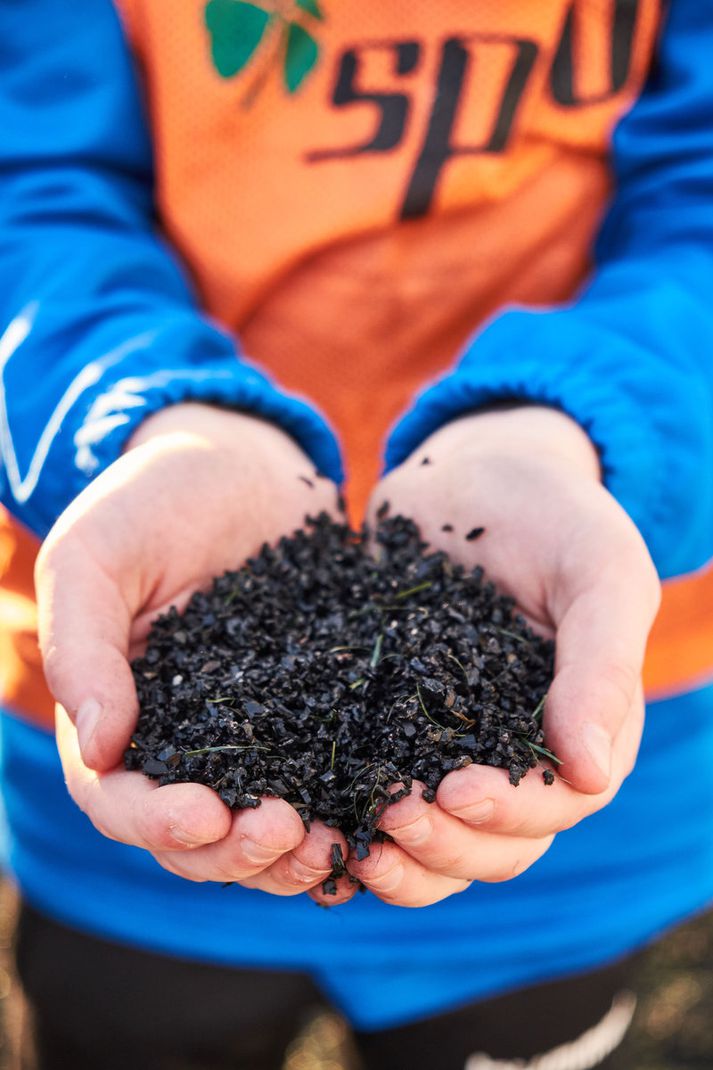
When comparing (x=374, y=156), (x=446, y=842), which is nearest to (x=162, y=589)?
(x=446, y=842)

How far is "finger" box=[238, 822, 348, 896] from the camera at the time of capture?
1.28 m

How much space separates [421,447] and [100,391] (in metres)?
0.61

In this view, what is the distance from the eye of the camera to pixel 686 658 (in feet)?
6.35

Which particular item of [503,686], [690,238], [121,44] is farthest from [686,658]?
[121,44]

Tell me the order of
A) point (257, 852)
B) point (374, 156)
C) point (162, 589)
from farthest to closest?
point (374, 156) → point (162, 589) → point (257, 852)

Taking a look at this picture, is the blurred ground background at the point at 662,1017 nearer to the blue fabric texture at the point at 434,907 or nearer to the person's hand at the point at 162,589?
the blue fabric texture at the point at 434,907

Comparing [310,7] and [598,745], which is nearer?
[598,745]

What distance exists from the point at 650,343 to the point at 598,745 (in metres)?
0.85

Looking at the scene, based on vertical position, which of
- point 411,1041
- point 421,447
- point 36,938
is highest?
point 421,447

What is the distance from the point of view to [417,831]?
1.24 meters

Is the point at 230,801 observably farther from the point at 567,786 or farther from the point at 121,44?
the point at 121,44

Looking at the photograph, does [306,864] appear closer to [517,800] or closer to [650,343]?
[517,800]

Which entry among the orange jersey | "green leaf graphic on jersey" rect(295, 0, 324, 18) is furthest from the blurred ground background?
"green leaf graphic on jersey" rect(295, 0, 324, 18)

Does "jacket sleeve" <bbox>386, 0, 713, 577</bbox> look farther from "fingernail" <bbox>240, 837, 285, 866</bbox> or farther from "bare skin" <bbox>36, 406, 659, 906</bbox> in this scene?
"fingernail" <bbox>240, 837, 285, 866</bbox>
